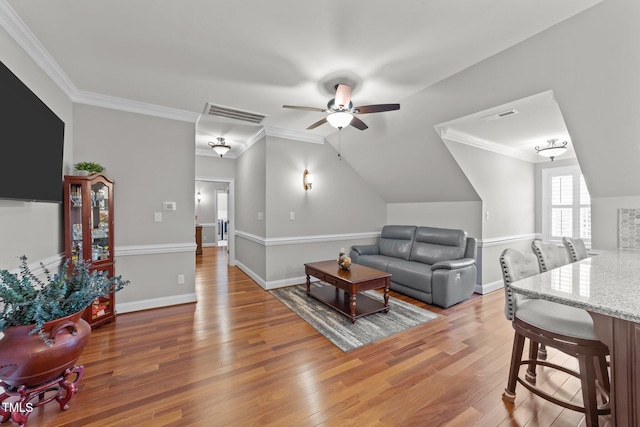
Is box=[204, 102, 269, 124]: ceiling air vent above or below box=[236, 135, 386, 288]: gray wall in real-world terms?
above

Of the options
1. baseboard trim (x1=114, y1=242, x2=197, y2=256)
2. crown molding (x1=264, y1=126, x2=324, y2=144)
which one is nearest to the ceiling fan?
crown molding (x1=264, y1=126, x2=324, y2=144)

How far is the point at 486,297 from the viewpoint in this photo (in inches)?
162

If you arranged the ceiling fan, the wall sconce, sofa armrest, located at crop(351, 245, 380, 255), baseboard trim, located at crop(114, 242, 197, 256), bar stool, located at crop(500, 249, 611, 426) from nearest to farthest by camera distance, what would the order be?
bar stool, located at crop(500, 249, 611, 426) → the ceiling fan → baseboard trim, located at crop(114, 242, 197, 256) → the wall sconce → sofa armrest, located at crop(351, 245, 380, 255)

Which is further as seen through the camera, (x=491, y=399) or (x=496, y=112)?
(x=496, y=112)

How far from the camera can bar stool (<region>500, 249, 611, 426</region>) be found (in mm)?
1465

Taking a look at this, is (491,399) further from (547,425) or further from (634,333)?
(634,333)

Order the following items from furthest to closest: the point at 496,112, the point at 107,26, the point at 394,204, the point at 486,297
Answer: the point at 394,204
the point at 486,297
the point at 496,112
the point at 107,26

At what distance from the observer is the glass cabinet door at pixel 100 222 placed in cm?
306

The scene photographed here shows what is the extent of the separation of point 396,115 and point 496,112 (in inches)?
46.7

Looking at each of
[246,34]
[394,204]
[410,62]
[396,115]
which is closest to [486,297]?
[394,204]

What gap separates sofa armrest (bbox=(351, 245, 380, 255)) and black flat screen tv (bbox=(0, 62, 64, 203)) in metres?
4.16

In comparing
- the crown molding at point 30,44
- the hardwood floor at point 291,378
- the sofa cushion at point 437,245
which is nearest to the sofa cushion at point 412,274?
the sofa cushion at point 437,245

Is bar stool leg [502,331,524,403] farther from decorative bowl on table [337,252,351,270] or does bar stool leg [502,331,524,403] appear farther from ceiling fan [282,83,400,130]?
ceiling fan [282,83,400,130]

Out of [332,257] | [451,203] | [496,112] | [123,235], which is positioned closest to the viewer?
[496,112]
